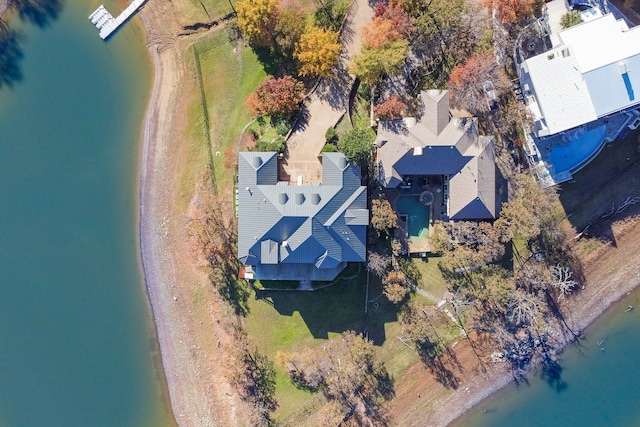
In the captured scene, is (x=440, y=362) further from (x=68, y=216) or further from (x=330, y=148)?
(x=68, y=216)

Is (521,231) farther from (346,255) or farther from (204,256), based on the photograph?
(204,256)

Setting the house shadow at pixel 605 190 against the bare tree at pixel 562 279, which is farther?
the house shadow at pixel 605 190

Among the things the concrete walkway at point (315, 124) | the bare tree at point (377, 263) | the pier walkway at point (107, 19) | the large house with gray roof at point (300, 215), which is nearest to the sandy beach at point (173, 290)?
the pier walkway at point (107, 19)

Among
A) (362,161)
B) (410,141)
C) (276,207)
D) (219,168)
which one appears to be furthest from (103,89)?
(410,141)

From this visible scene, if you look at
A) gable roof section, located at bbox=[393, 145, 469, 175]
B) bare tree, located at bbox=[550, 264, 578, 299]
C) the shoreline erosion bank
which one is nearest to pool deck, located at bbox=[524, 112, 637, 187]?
gable roof section, located at bbox=[393, 145, 469, 175]

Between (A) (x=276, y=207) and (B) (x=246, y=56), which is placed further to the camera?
(B) (x=246, y=56)

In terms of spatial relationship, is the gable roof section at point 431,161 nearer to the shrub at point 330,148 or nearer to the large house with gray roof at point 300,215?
the large house with gray roof at point 300,215

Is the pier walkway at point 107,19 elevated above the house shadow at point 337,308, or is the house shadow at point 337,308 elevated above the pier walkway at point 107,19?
the pier walkway at point 107,19

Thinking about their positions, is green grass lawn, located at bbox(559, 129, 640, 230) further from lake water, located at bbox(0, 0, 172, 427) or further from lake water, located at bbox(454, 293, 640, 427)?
lake water, located at bbox(0, 0, 172, 427)
